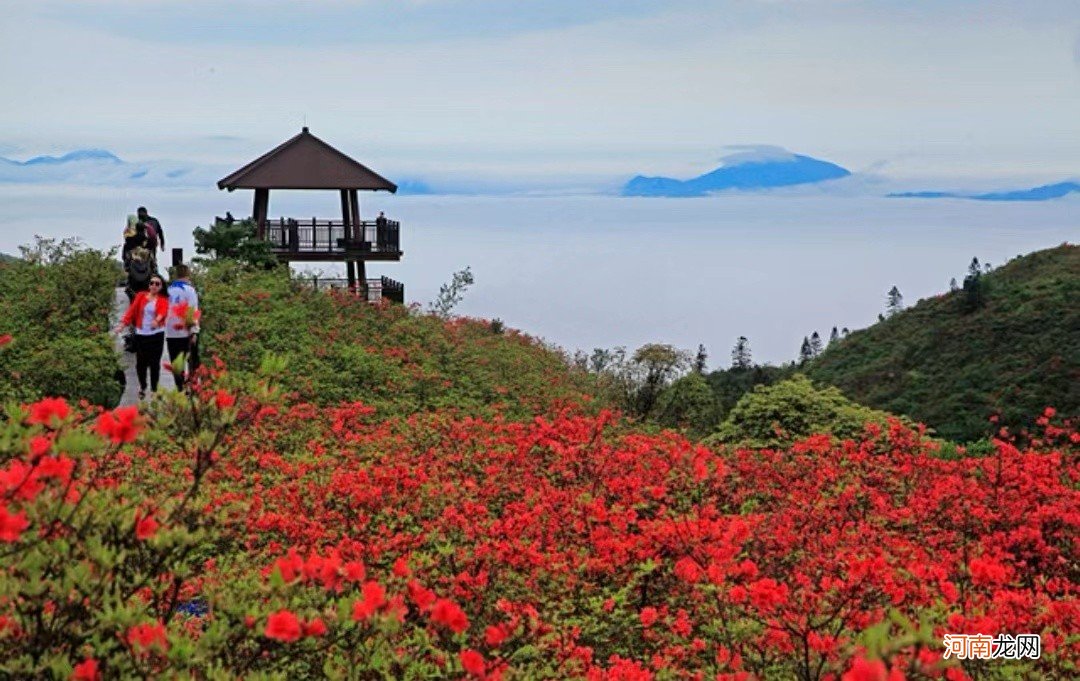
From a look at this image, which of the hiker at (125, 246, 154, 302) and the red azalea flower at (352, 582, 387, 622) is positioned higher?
the hiker at (125, 246, 154, 302)

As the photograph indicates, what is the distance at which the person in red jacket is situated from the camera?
13.2 meters

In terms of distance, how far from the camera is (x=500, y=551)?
23.2ft

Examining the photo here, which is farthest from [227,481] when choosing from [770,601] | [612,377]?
[612,377]

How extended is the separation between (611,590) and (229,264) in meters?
18.4

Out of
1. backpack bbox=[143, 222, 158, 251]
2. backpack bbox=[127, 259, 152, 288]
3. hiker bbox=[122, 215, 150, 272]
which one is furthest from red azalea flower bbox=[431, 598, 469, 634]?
backpack bbox=[143, 222, 158, 251]

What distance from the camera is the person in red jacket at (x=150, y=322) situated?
13.2 metres

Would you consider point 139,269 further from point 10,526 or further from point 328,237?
point 10,526

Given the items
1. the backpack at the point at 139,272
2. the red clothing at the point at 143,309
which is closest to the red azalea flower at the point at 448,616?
the red clothing at the point at 143,309

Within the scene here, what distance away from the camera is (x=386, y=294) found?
30.8 m

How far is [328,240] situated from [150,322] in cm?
1767

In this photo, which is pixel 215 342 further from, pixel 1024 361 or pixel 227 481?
pixel 1024 361

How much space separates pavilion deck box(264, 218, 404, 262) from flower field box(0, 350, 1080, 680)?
1681 centimetres

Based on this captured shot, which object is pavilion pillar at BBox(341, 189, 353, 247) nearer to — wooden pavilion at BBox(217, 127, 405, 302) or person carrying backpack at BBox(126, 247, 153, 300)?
wooden pavilion at BBox(217, 127, 405, 302)
